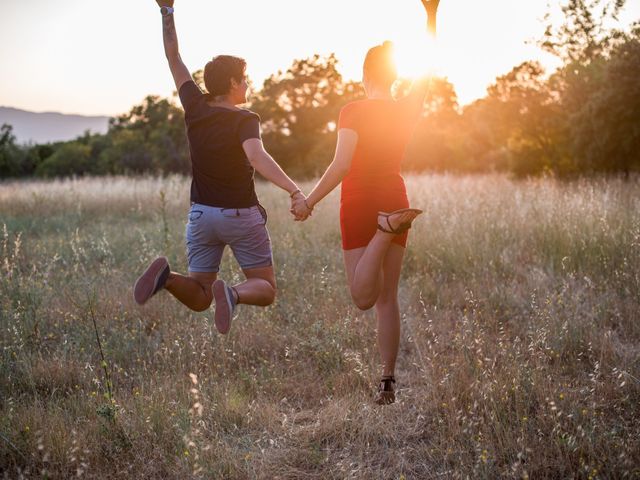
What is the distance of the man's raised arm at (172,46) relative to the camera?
3979mm

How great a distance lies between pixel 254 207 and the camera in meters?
3.94

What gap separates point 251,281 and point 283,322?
1.73 m

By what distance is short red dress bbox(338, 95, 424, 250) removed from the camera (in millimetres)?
3695

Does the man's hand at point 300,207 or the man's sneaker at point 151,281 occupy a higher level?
the man's hand at point 300,207

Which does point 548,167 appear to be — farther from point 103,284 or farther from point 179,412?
point 179,412

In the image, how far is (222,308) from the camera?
3.52 m

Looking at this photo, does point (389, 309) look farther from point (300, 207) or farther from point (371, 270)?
point (300, 207)

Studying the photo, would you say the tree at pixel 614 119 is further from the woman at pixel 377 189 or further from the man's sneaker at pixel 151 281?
the man's sneaker at pixel 151 281

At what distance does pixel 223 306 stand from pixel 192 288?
1.56 feet

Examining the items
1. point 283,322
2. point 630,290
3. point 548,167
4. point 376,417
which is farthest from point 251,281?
point 548,167

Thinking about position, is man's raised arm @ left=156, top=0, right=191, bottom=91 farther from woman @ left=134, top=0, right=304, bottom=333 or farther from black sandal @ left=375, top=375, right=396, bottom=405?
black sandal @ left=375, top=375, right=396, bottom=405

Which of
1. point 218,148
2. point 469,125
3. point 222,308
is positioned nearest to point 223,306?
point 222,308

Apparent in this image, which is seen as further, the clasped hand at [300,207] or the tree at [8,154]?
the tree at [8,154]

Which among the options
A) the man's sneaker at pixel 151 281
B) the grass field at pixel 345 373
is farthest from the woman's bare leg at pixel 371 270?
the man's sneaker at pixel 151 281
